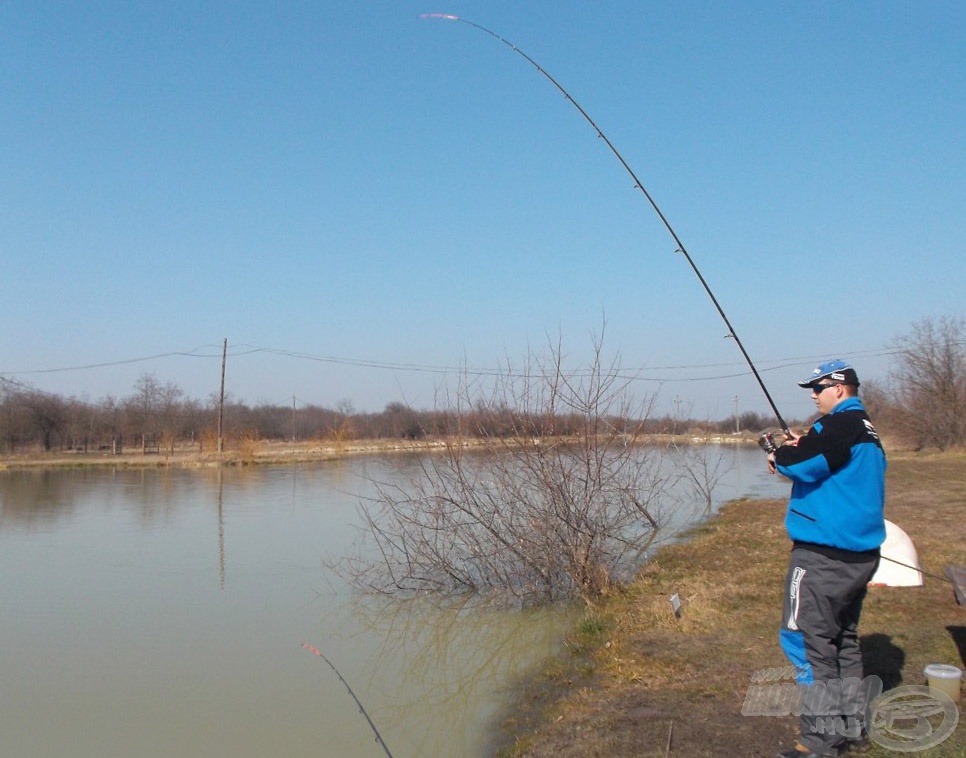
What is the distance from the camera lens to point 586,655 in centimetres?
684

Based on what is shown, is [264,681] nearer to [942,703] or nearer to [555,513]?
[555,513]

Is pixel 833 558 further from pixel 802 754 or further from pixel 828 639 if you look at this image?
pixel 802 754

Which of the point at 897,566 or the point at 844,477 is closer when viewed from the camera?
the point at 844,477

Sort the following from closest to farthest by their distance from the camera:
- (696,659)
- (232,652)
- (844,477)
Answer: (844,477) < (696,659) < (232,652)

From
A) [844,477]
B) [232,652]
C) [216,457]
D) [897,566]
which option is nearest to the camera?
[844,477]

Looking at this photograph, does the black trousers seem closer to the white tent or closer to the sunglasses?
the sunglasses

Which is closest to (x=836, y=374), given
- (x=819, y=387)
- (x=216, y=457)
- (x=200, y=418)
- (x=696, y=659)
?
(x=819, y=387)

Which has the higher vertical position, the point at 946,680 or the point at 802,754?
the point at 946,680

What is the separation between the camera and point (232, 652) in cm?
813

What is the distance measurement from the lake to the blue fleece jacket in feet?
9.84

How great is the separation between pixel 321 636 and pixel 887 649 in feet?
18.5

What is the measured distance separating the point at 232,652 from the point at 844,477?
6.64 meters

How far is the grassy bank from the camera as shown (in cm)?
444

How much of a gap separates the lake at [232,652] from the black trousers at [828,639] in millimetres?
2455
